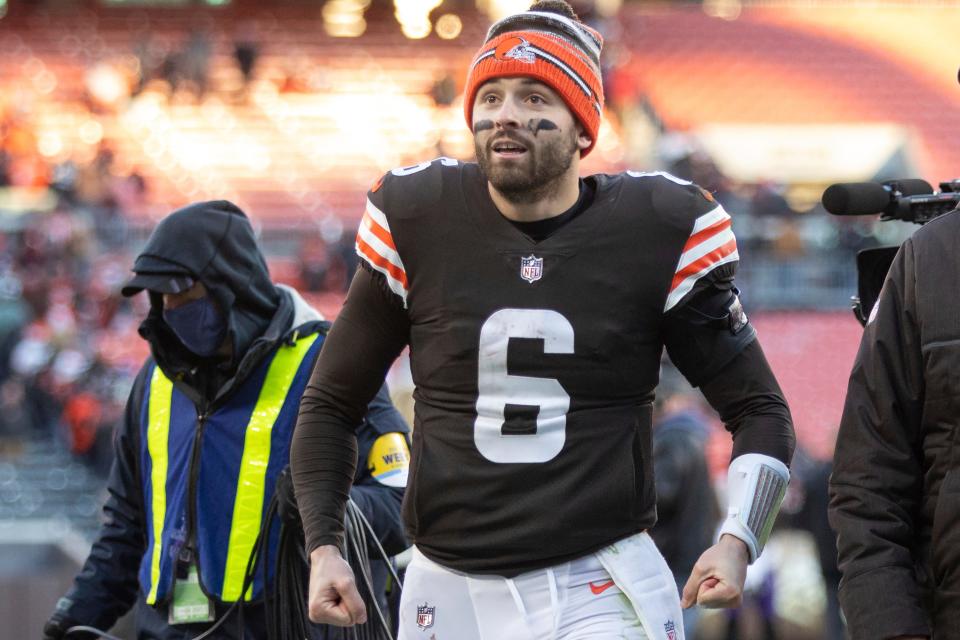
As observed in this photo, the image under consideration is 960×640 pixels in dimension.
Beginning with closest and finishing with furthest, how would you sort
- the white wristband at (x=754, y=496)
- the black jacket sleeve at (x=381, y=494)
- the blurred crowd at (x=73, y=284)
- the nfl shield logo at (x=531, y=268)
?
the white wristband at (x=754, y=496) → the nfl shield logo at (x=531, y=268) → the black jacket sleeve at (x=381, y=494) → the blurred crowd at (x=73, y=284)

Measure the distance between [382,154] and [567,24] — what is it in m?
→ 19.1

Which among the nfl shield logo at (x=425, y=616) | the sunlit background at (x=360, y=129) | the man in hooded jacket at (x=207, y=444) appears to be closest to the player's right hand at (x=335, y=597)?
the nfl shield logo at (x=425, y=616)

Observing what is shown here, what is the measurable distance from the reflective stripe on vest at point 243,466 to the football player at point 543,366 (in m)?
0.89

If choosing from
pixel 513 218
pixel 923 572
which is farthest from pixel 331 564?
pixel 923 572

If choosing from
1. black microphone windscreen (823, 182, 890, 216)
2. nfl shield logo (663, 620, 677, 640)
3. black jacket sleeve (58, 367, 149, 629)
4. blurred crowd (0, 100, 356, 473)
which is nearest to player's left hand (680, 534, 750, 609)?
nfl shield logo (663, 620, 677, 640)

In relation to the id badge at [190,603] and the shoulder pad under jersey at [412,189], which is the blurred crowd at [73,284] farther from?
the shoulder pad under jersey at [412,189]

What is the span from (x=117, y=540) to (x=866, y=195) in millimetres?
2303

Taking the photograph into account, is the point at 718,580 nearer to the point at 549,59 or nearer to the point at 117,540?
the point at 549,59

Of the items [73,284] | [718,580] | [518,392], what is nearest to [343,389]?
[518,392]

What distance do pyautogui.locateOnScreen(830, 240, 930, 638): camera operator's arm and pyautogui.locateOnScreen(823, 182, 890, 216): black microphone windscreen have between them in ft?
0.72

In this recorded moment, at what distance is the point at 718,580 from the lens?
2.66 meters

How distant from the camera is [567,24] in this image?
3.15 m

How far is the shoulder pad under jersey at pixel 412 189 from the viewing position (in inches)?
119

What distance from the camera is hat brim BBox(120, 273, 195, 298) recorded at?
13.4 feet
